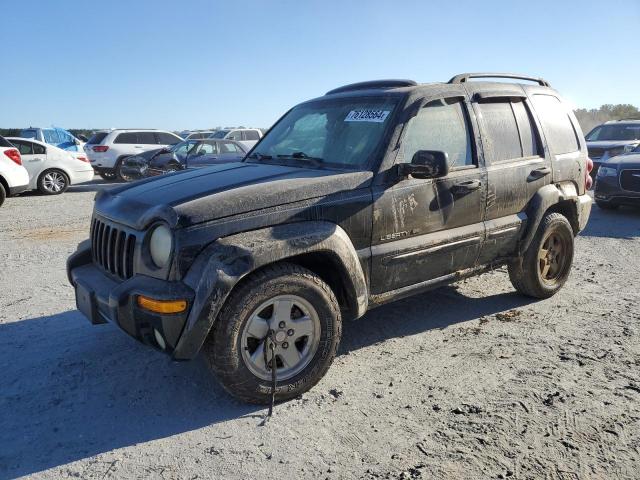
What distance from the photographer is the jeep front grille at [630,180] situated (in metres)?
9.95

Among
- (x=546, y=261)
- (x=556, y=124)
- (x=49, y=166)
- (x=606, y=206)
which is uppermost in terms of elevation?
(x=556, y=124)

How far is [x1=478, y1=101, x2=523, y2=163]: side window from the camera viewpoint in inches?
173

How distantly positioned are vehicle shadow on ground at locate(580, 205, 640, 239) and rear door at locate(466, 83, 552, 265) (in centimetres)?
432

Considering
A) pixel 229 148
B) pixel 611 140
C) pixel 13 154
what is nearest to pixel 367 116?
pixel 13 154

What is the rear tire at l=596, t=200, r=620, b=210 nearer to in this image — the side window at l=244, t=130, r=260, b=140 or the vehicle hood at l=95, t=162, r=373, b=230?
the vehicle hood at l=95, t=162, r=373, b=230

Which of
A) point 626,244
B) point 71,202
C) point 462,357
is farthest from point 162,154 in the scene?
point 462,357

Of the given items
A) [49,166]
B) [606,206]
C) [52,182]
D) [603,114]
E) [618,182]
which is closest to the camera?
[618,182]

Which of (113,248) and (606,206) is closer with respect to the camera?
(113,248)

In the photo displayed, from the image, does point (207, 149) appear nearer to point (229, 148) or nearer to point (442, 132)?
point (229, 148)

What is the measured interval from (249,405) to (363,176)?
64.1 inches

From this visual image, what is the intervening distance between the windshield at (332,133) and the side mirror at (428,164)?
0.32m

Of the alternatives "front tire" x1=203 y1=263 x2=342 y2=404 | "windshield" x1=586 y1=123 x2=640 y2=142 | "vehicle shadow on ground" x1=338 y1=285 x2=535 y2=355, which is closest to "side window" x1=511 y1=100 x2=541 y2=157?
"vehicle shadow on ground" x1=338 y1=285 x2=535 y2=355

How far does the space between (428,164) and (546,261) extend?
2.23 m

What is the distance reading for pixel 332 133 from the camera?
4.15 m
